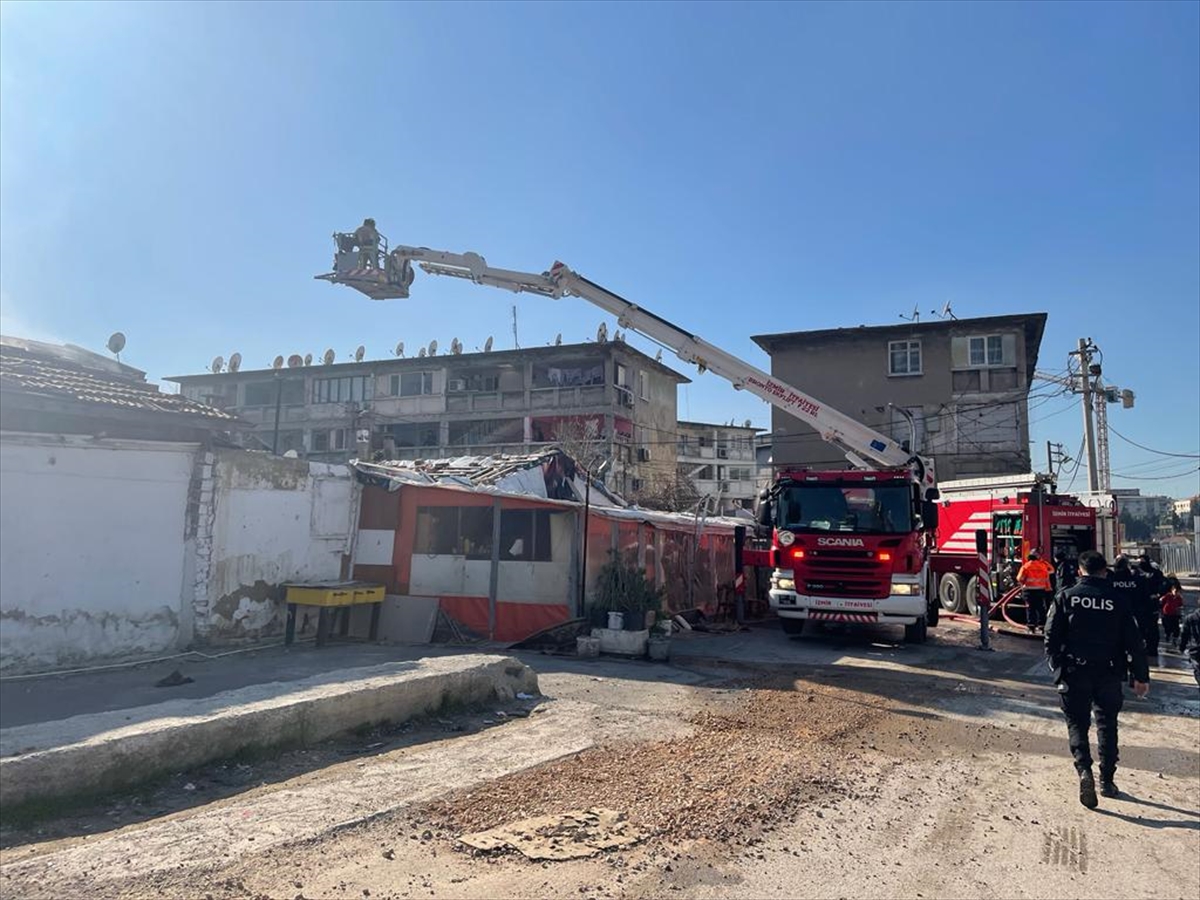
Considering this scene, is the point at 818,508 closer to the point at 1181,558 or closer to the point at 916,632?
the point at 916,632

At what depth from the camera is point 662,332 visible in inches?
655

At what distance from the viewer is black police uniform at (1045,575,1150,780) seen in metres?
6.04

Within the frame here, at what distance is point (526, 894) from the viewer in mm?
4156

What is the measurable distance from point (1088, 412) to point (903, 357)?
7.50m

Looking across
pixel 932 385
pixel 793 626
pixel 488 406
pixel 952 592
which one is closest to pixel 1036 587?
pixel 952 592

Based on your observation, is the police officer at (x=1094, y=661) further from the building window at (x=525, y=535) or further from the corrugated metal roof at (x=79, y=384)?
the corrugated metal roof at (x=79, y=384)

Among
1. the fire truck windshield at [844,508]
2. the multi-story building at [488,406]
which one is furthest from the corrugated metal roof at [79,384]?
the multi-story building at [488,406]

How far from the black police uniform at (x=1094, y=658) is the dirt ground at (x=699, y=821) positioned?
467 millimetres

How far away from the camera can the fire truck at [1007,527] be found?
60.3 ft

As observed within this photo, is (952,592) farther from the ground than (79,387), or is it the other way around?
(79,387)

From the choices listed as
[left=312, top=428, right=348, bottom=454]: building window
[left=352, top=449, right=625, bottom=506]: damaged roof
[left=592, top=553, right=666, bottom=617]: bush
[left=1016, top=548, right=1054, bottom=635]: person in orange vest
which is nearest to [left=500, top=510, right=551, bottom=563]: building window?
[left=352, top=449, right=625, bottom=506]: damaged roof

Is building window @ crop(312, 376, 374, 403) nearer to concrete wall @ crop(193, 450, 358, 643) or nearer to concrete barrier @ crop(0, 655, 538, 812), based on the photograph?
concrete wall @ crop(193, 450, 358, 643)

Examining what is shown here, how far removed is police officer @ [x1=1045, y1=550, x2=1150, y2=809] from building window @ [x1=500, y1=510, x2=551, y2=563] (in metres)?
9.31

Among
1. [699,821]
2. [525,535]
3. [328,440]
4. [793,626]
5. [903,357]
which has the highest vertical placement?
[903,357]
